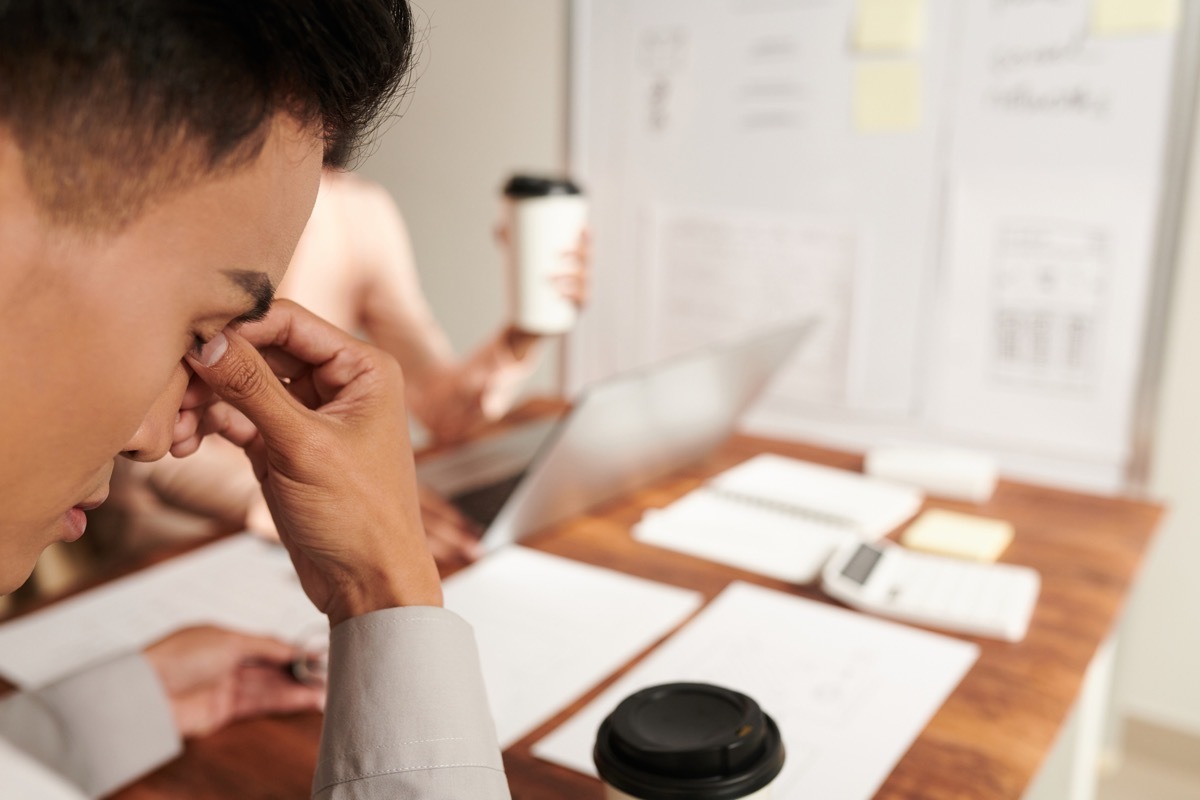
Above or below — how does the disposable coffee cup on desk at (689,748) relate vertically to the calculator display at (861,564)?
above

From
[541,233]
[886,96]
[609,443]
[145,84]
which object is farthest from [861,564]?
[886,96]

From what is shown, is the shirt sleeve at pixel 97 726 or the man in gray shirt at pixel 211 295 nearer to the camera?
the man in gray shirt at pixel 211 295

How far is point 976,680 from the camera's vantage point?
0.85 m

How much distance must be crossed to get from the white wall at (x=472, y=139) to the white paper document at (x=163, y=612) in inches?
52.2

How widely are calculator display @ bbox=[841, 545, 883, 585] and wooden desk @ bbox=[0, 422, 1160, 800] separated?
1.6 inches

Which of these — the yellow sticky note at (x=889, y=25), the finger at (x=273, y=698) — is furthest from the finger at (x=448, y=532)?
the yellow sticky note at (x=889, y=25)

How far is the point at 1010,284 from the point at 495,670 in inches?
49.9

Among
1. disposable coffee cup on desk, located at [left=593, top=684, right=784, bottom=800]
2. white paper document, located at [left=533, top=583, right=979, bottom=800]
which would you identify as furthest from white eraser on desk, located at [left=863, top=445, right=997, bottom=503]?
disposable coffee cup on desk, located at [left=593, top=684, right=784, bottom=800]

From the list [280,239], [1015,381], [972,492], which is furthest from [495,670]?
[1015,381]

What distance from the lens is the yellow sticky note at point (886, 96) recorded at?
5.82 feet

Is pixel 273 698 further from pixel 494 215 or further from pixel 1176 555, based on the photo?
pixel 494 215

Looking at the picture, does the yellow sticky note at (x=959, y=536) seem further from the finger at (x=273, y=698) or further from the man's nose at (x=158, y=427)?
the man's nose at (x=158, y=427)

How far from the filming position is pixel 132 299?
1.30 ft

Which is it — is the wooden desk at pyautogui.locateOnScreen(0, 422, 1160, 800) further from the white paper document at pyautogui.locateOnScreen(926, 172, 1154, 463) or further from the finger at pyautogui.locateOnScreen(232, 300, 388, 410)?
the white paper document at pyautogui.locateOnScreen(926, 172, 1154, 463)
